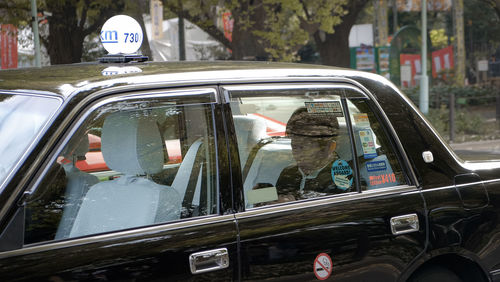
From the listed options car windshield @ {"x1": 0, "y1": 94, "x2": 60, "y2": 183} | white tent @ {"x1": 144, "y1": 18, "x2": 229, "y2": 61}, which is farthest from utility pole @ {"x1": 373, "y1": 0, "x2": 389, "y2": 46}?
car windshield @ {"x1": 0, "y1": 94, "x2": 60, "y2": 183}

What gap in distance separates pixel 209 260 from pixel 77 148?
62 centimetres

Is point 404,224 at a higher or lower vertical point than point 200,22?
lower

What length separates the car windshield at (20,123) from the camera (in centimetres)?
220

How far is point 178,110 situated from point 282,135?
1.95ft

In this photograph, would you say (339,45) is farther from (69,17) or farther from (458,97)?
(69,17)

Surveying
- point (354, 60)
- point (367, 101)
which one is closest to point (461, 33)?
point (354, 60)

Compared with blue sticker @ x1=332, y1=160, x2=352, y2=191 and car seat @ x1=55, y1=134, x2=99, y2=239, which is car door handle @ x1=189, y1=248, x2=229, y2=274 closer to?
car seat @ x1=55, y1=134, x2=99, y2=239

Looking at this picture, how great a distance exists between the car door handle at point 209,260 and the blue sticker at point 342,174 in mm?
713

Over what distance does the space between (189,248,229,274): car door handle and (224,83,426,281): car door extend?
0.27 feet

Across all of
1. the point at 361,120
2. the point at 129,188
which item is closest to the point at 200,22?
the point at 361,120

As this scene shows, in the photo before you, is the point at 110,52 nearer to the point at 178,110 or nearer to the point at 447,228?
the point at 178,110

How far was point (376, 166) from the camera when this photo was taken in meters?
3.03

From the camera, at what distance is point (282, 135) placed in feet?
9.75

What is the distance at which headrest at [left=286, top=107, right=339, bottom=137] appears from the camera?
9.73 feet
